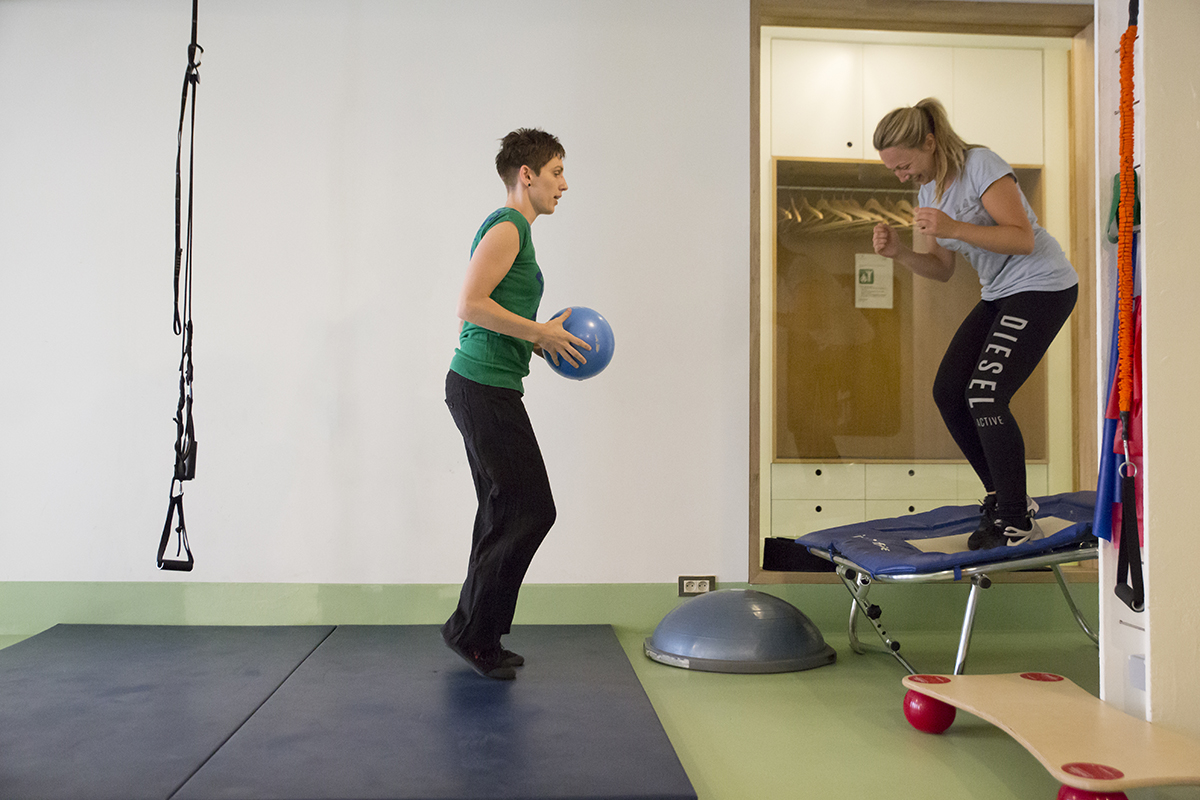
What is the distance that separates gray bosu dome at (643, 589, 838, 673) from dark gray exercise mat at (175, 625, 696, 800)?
205 mm

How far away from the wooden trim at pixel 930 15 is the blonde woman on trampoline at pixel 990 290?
0.93 meters

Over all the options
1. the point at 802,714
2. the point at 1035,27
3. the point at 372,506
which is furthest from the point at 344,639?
the point at 1035,27

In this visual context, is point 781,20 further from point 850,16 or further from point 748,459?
point 748,459

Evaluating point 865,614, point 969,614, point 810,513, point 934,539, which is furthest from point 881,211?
point 969,614

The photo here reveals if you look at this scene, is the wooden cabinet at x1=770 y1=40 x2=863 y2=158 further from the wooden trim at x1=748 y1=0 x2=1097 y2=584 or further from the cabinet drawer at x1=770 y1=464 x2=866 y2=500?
the cabinet drawer at x1=770 y1=464 x2=866 y2=500

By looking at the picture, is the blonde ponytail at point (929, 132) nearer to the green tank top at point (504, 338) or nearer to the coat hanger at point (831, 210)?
the coat hanger at point (831, 210)

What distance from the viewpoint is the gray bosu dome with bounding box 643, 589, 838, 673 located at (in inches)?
108

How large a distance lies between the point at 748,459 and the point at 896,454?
57cm

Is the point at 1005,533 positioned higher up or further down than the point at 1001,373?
further down

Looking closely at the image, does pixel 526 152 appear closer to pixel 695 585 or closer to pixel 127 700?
pixel 695 585

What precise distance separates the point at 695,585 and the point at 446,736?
4.99 feet

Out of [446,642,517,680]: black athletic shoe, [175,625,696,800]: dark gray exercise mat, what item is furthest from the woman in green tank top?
[175,625,696,800]: dark gray exercise mat

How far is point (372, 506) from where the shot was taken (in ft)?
11.0

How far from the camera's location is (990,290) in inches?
108
